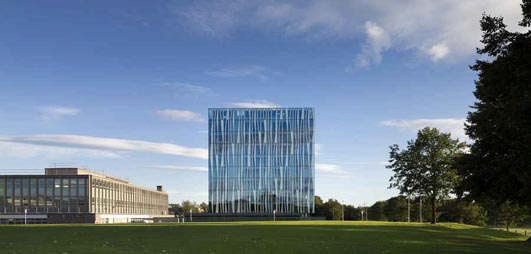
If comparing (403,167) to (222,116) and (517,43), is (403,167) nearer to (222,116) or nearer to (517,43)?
(517,43)

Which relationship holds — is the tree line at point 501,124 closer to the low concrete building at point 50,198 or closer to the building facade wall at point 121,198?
the low concrete building at point 50,198

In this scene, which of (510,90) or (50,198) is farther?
(50,198)

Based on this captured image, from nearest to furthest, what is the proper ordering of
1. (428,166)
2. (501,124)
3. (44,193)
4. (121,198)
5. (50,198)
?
(501,124), (428,166), (50,198), (44,193), (121,198)

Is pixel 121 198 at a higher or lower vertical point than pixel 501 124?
lower

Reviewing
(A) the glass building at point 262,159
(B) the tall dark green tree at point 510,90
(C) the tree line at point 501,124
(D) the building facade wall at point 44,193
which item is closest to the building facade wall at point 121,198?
(D) the building facade wall at point 44,193

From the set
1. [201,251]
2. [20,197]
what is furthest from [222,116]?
[201,251]

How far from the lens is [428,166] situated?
80438 mm

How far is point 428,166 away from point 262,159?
237ft

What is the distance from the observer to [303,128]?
148 m

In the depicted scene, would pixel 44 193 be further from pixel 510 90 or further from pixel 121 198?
pixel 510 90

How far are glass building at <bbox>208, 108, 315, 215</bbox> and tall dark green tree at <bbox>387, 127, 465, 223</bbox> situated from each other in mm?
64958

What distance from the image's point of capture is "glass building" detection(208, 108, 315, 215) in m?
147

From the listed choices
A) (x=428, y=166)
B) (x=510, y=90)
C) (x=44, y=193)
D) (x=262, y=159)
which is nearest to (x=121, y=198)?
(x=44, y=193)

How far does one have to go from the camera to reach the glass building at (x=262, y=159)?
14738 cm
